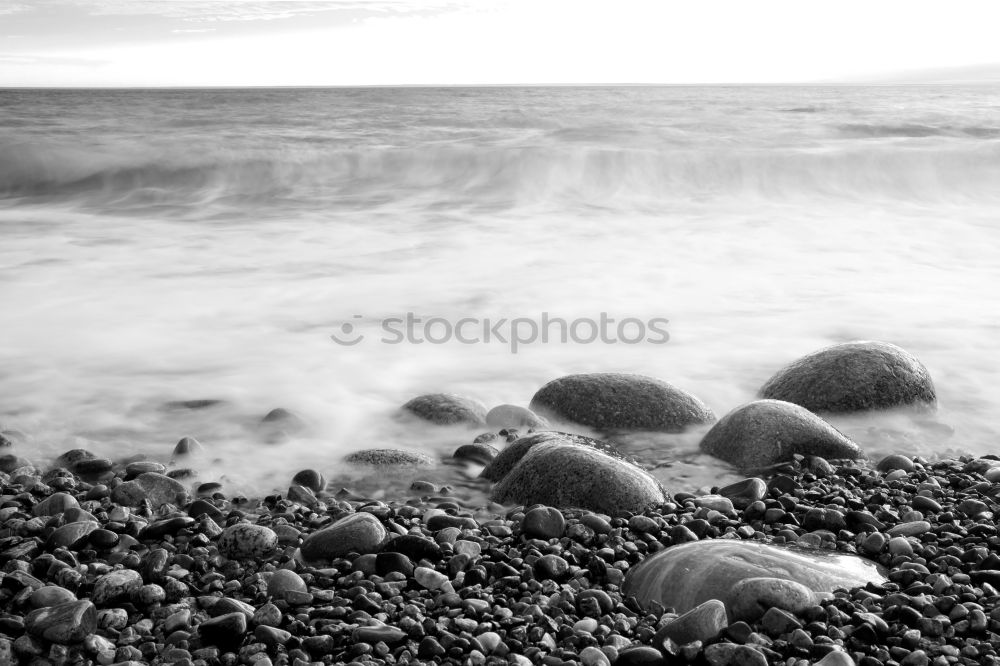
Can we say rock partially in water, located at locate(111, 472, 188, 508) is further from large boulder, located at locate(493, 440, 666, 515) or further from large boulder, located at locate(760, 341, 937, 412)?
large boulder, located at locate(760, 341, 937, 412)

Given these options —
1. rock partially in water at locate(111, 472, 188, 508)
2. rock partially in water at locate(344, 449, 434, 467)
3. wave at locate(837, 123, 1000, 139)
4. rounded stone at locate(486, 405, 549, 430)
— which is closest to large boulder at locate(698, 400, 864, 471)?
rounded stone at locate(486, 405, 549, 430)

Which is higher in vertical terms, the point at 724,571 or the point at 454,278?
the point at 454,278

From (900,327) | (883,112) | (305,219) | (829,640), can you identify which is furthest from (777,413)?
(883,112)

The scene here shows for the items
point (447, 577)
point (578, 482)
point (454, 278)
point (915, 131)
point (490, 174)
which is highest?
point (915, 131)

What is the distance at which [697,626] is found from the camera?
2078 mm

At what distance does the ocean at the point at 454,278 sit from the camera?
399 centimetres

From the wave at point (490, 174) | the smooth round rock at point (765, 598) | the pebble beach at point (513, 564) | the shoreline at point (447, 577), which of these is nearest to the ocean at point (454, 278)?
the wave at point (490, 174)

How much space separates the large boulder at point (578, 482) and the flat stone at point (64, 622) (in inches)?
52.2

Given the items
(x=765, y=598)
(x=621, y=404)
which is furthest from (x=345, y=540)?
(x=621, y=404)

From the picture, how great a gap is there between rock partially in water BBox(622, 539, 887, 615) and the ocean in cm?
83

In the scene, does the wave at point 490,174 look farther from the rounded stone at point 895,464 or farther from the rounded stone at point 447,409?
the rounded stone at point 895,464

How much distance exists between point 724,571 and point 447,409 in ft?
5.82

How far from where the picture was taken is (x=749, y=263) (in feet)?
24.7

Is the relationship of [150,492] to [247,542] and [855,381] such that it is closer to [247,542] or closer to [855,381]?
[247,542]
